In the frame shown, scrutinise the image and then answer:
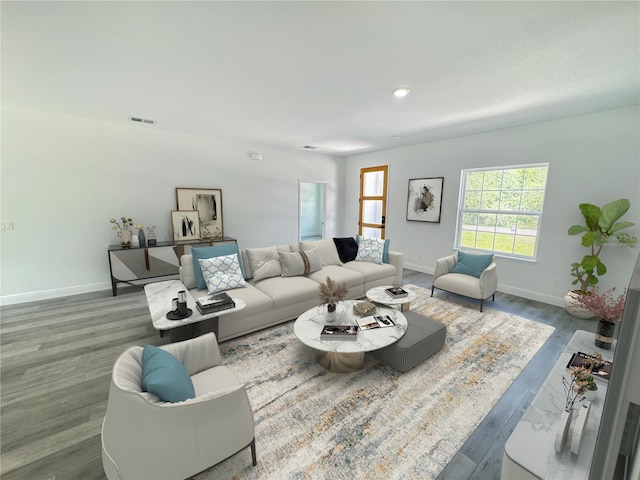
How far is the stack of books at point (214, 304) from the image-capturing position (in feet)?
7.96

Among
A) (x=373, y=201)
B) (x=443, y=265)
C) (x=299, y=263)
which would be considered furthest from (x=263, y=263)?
(x=373, y=201)

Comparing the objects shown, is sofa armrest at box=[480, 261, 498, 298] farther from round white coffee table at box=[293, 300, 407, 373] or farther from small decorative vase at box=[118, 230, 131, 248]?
small decorative vase at box=[118, 230, 131, 248]

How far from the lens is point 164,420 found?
1202 millimetres

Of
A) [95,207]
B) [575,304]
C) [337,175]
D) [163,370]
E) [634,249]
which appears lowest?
[575,304]

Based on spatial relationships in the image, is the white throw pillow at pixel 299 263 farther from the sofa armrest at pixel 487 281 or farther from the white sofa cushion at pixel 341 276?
the sofa armrest at pixel 487 281

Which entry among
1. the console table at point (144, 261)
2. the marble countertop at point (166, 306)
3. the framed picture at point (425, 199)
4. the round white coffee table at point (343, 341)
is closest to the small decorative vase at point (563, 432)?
the round white coffee table at point (343, 341)

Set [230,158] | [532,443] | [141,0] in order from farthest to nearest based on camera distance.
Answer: [230,158], [141,0], [532,443]

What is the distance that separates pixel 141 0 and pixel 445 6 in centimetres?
175

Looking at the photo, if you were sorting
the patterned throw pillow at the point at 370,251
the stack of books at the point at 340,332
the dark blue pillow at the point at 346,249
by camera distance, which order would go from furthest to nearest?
the dark blue pillow at the point at 346,249, the patterned throw pillow at the point at 370,251, the stack of books at the point at 340,332

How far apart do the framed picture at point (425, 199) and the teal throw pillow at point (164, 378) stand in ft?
16.1

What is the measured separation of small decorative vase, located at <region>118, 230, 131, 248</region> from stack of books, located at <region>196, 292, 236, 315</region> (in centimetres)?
241

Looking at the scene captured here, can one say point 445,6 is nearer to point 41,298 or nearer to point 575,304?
point 575,304

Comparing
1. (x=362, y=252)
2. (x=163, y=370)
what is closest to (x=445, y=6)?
(x=163, y=370)

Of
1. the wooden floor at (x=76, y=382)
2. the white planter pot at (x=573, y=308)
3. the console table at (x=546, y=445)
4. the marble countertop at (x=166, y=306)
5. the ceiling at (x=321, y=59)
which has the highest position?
the ceiling at (x=321, y=59)
